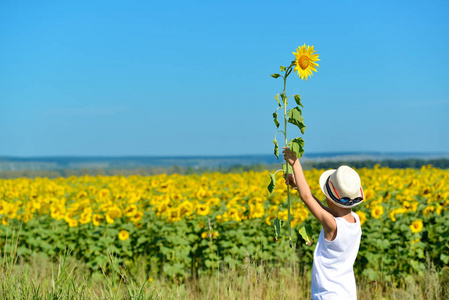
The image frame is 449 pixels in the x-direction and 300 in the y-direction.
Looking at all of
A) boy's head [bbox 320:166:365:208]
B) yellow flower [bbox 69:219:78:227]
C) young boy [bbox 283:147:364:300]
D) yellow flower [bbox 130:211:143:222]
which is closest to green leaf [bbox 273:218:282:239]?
young boy [bbox 283:147:364:300]

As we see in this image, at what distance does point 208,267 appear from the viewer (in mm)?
5691

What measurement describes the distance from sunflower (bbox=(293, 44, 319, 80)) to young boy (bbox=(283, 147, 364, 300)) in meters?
0.48

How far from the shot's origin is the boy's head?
293 cm

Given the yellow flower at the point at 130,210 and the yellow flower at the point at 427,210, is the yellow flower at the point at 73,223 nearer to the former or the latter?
the yellow flower at the point at 130,210

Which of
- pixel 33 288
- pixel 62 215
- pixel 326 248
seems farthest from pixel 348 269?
pixel 62 215

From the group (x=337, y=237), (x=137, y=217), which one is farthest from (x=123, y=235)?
(x=337, y=237)

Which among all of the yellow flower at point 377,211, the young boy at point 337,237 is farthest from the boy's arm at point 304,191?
the yellow flower at point 377,211

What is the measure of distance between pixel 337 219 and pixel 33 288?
269 centimetres

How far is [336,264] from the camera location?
3.02 m

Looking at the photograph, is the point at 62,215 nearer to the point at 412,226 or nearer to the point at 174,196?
the point at 174,196

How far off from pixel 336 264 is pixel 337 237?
0.21 meters

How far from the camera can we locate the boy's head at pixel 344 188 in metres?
2.93

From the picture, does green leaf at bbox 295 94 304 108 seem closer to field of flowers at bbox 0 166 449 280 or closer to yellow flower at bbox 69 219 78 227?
field of flowers at bbox 0 166 449 280

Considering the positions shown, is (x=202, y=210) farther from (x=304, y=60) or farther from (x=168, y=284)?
(x=304, y=60)
